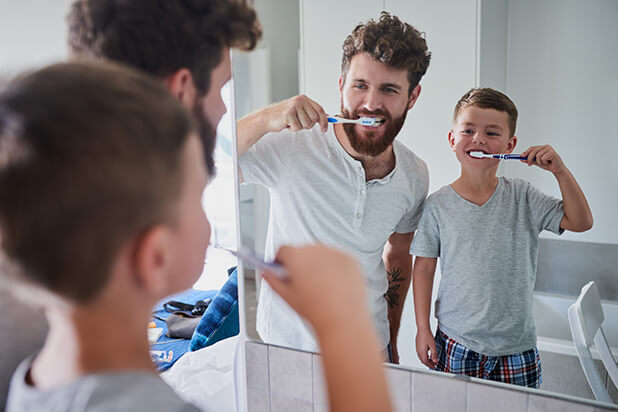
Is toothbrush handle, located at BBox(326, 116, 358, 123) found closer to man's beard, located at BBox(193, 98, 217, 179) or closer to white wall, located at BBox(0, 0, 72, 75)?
man's beard, located at BBox(193, 98, 217, 179)

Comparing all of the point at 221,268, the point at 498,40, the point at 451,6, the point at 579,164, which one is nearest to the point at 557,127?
the point at 579,164

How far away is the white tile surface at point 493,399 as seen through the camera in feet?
3.14

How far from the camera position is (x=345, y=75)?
101cm

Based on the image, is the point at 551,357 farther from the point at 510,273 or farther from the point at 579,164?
the point at 579,164

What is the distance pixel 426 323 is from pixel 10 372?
742 millimetres

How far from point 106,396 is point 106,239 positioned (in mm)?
147

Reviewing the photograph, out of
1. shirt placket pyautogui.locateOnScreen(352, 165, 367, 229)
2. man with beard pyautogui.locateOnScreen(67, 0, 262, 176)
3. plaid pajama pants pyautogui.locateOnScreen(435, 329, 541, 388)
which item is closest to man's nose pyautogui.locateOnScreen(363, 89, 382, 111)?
shirt placket pyautogui.locateOnScreen(352, 165, 367, 229)

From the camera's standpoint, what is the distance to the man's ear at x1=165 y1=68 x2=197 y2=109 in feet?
2.02

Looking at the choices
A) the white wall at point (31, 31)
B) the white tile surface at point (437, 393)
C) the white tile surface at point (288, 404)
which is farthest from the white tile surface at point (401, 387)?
the white wall at point (31, 31)

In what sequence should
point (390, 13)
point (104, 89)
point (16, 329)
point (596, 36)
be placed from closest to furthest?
point (104, 89) < point (16, 329) < point (596, 36) < point (390, 13)

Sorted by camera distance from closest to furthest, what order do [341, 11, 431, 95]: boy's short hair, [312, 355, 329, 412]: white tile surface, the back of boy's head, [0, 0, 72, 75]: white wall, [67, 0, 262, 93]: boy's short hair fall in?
1. the back of boy's head
2. [67, 0, 262, 93]: boy's short hair
3. [0, 0, 72, 75]: white wall
4. [341, 11, 431, 95]: boy's short hair
5. [312, 355, 329, 412]: white tile surface

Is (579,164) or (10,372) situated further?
(579,164)

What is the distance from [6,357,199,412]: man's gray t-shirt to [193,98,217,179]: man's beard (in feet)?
1.06

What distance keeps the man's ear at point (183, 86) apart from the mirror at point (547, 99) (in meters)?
0.43
